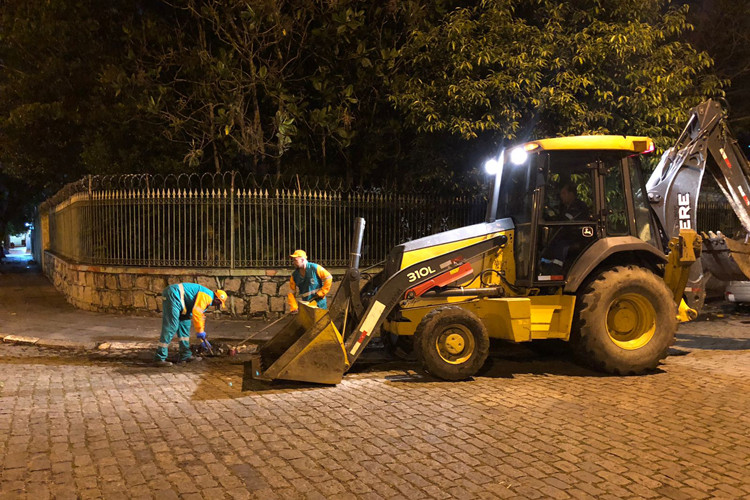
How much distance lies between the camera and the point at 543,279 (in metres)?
7.01

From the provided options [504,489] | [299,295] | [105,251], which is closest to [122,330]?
[105,251]

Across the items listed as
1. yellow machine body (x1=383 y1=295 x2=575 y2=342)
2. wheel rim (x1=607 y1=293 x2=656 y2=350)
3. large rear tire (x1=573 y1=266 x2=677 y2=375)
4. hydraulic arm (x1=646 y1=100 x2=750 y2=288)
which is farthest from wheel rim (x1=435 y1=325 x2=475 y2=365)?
hydraulic arm (x1=646 y1=100 x2=750 y2=288)

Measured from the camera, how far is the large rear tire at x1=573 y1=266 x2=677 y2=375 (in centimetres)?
688

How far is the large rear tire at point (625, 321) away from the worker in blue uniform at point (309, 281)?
3.16 meters

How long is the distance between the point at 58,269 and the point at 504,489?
15.7 metres

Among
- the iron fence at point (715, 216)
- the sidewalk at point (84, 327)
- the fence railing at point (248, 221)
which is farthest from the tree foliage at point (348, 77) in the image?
the sidewalk at point (84, 327)

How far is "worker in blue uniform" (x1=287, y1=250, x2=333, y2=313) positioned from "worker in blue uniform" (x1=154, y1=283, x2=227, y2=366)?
103 centimetres

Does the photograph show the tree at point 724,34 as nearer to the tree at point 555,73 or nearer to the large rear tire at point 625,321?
the tree at point 555,73

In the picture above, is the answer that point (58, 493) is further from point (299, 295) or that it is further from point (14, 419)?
point (299, 295)

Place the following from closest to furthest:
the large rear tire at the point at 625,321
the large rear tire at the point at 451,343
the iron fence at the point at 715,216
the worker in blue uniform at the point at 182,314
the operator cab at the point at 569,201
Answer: the large rear tire at the point at 451,343 → the large rear tire at the point at 625,321 → the operator cab at the point at 569,201 → the worker in blue uniform at the point at 182,314 → the iron fence at the point at 715,216

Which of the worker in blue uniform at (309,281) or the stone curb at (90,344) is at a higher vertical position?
the worker in blue uniform at (309,281)

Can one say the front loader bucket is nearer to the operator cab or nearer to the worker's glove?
the worker's glove

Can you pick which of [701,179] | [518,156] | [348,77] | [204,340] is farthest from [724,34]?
[204,340]

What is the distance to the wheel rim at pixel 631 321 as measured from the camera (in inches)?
282
